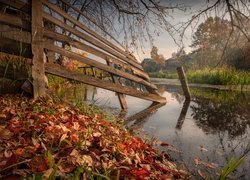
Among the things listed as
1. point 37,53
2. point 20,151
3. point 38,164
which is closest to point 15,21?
point 37,53

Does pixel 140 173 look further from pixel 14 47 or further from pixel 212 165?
pixel 14 47

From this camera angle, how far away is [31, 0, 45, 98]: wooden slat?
367 centimetres

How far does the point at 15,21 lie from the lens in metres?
3.61

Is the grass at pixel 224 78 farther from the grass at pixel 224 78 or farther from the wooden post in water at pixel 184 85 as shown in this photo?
the wooden post in water at pixel 184 85

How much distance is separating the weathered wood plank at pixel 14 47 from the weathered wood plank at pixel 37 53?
3.7 inches

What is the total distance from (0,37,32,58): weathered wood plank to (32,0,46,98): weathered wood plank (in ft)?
0.31

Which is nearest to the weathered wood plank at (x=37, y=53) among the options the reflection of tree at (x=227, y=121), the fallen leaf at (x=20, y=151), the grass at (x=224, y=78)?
the fallen leaf at (x=20, y=151)

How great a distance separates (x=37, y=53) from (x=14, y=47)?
0.32m

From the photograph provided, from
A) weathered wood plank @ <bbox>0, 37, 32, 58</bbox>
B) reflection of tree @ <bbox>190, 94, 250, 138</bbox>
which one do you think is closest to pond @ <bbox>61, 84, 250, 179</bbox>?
reflection of tree @ <bbox>190, 94, 250, 138</bbox>

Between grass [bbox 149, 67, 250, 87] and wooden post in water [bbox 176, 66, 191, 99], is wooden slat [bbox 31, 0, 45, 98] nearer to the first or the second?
wooden post in water [bbox 176, 66, 191, 99]

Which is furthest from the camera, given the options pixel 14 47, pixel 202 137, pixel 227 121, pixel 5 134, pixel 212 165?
pixel 227 121

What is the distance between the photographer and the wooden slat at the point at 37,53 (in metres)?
3.67

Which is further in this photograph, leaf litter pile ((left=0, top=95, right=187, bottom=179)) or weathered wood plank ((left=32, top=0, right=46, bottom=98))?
weathered wood plank ((left=32, top=0, right=46, bottom=98))

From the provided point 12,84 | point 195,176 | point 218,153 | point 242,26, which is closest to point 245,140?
point 218,153
